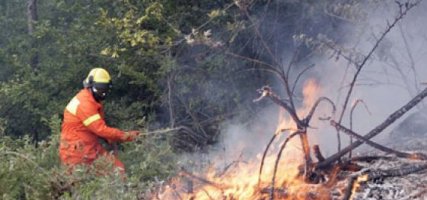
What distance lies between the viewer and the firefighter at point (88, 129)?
6309 millimetres

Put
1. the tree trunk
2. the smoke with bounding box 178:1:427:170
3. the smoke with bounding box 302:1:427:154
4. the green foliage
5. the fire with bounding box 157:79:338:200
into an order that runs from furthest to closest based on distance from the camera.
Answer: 1. the tree trunk
2. the smoke with bounding box 178:1:427:170
3. the smoke with bounding box 302:1:427:154
4. the fire with bounding box 157:79:338:200
5. the green foliage

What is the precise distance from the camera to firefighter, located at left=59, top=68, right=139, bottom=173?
6309 mm

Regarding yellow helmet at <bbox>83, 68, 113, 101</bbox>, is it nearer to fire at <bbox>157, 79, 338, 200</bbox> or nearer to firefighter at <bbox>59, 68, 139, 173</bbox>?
firefighter at <bbox>59, 68, 139, 173</bbox>

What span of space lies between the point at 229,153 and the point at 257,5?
92.4 inches

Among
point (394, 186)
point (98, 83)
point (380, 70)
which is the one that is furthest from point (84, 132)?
point (380, 70)

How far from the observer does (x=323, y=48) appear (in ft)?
25.6

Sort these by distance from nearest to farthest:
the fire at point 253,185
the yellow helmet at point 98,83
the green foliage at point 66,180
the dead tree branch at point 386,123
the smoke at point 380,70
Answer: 1. the green foliage at point 66,180
2. the fire at point 253,185
3. the dead tree branch at point 386,123
4. the yellow helmet at point 98,83
5. the smoke at point 380,70

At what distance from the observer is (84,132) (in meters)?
6.61

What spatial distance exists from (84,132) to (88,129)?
71 mm

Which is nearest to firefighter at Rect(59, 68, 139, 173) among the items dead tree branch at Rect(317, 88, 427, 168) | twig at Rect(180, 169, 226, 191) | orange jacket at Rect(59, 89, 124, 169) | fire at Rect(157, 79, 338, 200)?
orange jacket at Rect(59, 89, 124, 169)

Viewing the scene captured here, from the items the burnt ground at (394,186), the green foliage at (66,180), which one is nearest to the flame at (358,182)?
the burnt ground at (394,186)

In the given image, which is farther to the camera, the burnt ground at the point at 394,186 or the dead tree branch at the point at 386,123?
the dead tree branch at the point at 386,123

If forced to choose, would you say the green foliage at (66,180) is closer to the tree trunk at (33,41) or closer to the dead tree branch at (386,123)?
the dead tree branch at (386,123)

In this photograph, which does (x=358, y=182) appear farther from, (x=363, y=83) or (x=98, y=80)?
(x=363, y=83)
